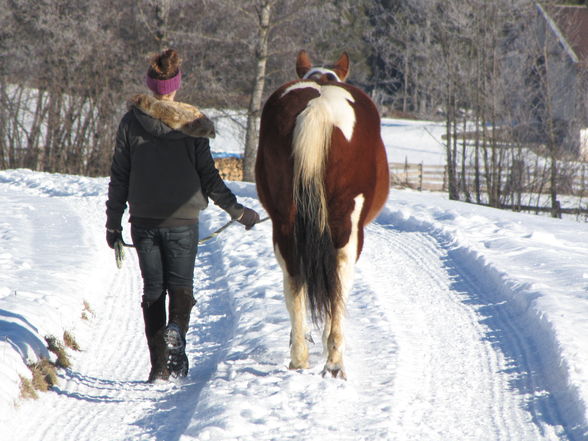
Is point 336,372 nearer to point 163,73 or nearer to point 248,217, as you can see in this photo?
point 248,217

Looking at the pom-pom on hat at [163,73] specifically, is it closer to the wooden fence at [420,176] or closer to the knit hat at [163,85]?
the knit hat at [163,85]

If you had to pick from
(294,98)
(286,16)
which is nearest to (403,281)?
(294,98)

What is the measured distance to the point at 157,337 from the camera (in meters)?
4.03

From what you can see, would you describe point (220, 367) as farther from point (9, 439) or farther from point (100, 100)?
point (100, 100)

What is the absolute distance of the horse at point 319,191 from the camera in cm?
373

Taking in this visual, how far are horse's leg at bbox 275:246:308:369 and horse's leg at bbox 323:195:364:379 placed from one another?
153mm

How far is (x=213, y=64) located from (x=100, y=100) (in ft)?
12.6

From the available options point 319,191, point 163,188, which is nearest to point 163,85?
point 163,188

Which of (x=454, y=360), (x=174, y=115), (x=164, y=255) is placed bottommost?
(x=454, y=360)

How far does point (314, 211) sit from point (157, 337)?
4.00ft

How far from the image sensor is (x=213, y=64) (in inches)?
874

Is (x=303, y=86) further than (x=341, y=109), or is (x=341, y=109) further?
(x=303, y=86)

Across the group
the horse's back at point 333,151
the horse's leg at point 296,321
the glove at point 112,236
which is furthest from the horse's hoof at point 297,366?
the glove at point 112,236

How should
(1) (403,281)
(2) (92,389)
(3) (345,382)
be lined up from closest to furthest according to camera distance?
(3) (345,382), (2) (92,389), (1) (403,281)
